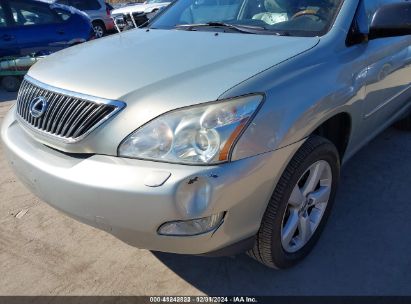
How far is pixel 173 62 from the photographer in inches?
83.5

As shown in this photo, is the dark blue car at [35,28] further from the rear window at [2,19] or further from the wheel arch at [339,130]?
the wheel arch at [339,130]

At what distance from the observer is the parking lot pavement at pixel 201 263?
2219mm

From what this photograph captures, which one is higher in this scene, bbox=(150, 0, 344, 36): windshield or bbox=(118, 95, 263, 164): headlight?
bbox=(150, 0, 344, 36): windshield

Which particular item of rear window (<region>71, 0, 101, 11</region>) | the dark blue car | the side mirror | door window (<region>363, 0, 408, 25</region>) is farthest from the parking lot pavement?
rear window (<region>71, 0, 101, 11</region>)

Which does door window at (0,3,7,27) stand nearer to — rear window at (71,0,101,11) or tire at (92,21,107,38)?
rear window at (71,0,101,11)

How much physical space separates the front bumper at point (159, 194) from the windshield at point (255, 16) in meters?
0.95

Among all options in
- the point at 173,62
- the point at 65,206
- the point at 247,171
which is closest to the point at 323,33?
the point at 173,62

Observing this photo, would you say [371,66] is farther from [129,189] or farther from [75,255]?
[75,255]

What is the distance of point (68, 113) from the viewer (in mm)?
1938

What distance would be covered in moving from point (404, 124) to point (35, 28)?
245 inches

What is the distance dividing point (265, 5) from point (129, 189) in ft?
5.95

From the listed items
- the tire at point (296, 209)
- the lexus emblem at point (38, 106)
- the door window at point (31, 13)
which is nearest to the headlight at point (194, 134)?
the tire at point (296, 209)

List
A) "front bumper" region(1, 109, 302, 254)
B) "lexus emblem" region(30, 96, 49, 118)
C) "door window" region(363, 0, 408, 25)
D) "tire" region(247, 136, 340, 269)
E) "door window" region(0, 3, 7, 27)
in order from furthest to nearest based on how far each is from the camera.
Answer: "door window" region(0, 3, 7, 27)
"door window" region(363, 0, 408, 25)
"lexus emblem" region(30, 96, 49, 118)
"tire" region(247, 136, 340, 269)
"front bumper" region(1, 109, 302, 254)

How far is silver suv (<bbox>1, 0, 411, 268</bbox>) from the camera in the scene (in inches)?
67.1
